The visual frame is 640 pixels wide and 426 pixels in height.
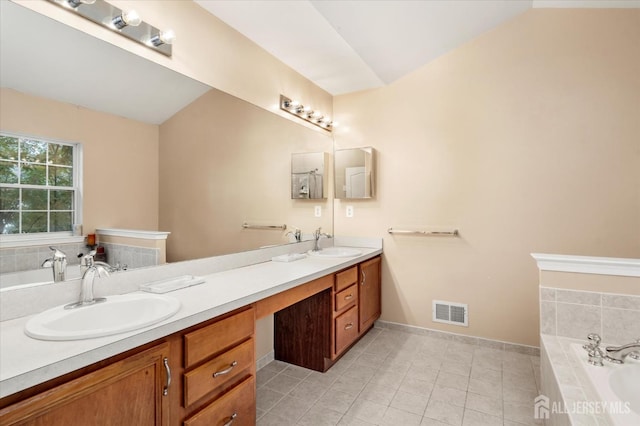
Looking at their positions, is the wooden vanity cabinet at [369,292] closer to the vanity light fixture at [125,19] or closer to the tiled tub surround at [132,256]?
the tiled tub surround at [132,256]

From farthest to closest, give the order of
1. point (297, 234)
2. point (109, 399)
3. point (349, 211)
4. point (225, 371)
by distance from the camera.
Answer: point (349, 211) → point (297, 234) → point (225, 371) → point (109, 399)

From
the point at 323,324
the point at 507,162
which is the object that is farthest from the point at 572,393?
the point at 507,162

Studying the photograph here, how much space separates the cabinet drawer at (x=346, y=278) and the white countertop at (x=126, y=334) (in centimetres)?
39

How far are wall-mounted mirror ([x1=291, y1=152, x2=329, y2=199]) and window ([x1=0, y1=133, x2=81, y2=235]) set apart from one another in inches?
66.9

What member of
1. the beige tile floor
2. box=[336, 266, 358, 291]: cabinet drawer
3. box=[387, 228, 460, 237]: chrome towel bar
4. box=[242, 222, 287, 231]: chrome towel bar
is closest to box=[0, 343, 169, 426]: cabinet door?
the beige tile floor

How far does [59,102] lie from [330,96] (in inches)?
99.3

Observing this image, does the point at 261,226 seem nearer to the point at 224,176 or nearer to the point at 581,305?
the point at 224,176

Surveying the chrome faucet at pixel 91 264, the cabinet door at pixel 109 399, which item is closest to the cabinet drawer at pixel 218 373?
the cabinet door at pixel 109 399

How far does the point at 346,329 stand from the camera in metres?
2.55

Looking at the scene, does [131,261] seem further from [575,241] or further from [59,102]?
[575,241]

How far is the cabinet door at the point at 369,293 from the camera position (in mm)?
2822

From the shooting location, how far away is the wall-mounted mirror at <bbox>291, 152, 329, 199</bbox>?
2.96 metres

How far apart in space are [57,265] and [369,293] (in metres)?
2.29

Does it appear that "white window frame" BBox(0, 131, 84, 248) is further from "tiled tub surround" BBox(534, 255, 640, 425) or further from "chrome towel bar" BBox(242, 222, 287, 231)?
"tiled tub surround" BBox(534, 255, 640, 425)
